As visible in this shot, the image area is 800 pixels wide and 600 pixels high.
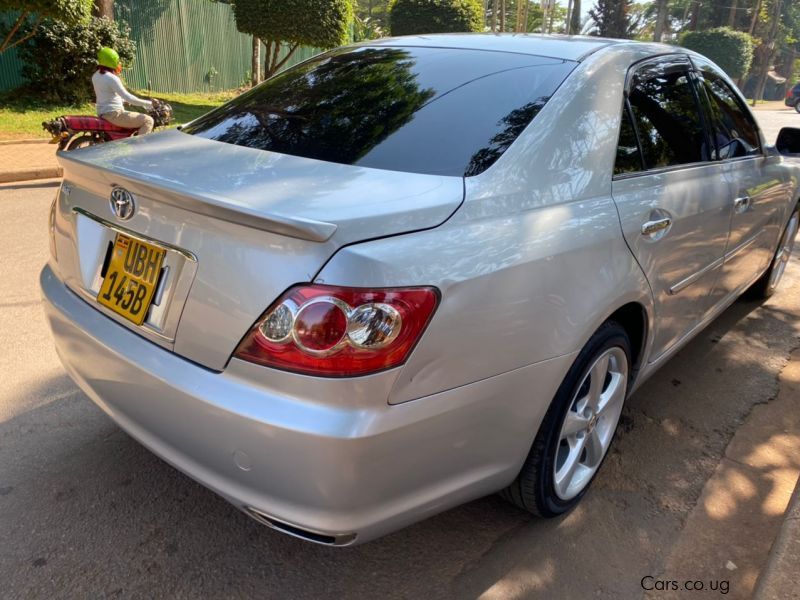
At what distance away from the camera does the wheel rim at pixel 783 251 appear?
188 inches

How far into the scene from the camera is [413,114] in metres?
2.36

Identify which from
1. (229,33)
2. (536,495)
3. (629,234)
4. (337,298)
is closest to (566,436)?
A: (536,495)

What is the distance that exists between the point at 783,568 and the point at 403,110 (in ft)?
6.48

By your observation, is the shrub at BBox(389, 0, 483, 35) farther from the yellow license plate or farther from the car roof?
the yellow license plate

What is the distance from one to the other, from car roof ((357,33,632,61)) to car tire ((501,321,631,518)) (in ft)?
3.60

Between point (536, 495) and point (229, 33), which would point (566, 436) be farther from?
point (229, 33)

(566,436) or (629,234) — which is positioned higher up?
(629,234)

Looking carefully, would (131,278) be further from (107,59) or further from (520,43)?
(107,59)

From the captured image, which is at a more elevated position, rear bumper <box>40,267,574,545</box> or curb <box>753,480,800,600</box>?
rear bumper <box>40,267,574,545</box>

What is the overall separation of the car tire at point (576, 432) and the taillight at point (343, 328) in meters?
0.76

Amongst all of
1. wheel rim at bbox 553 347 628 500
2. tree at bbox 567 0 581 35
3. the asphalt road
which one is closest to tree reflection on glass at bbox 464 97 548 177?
wheel rim at bbox 553 347 628 500

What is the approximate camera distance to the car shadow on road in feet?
7.00

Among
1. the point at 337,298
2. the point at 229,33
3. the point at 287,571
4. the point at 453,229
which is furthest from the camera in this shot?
the point at 229,33

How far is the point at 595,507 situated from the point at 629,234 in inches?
42.9
